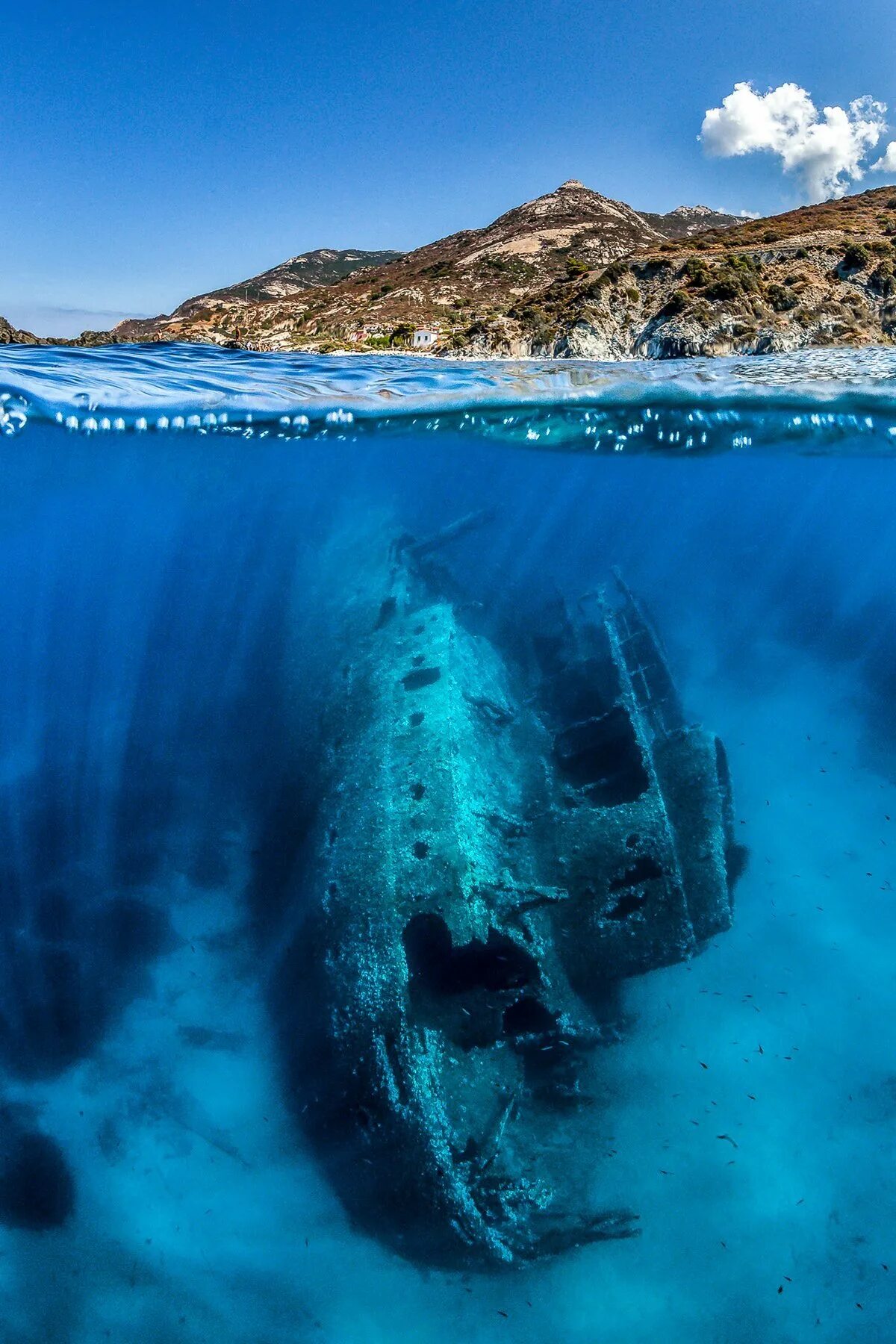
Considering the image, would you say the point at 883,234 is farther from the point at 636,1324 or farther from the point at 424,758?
the point at 636,1324

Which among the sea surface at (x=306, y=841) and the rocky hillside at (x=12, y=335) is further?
the rocky hillside at (x=12, y=335)

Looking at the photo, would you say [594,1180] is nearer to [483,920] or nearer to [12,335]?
[483,920]

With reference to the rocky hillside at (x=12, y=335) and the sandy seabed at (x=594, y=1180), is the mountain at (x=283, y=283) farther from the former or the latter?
the sandy seabed at (x=594, y=1180)

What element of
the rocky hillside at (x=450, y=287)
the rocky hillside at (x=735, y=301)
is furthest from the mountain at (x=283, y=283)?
the rocky hillside at (x=735, y=301)

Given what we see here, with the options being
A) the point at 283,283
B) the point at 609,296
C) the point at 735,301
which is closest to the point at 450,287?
the point at 609,296

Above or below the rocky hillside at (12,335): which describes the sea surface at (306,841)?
below

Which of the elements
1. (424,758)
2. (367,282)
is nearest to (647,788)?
(424,758)

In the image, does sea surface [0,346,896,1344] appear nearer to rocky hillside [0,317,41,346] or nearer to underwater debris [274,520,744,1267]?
underwater debris [274,520,744,1267]
